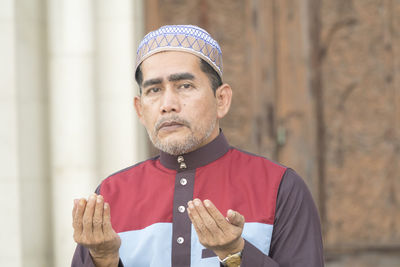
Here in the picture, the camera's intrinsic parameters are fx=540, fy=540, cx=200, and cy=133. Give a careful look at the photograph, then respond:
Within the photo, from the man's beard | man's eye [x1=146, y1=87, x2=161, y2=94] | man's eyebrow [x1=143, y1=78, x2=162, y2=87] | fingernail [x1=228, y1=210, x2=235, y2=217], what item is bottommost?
fingernail [x1=228, y1=210, x2=235, y2=217]

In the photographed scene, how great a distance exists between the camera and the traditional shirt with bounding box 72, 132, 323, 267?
1705 mm

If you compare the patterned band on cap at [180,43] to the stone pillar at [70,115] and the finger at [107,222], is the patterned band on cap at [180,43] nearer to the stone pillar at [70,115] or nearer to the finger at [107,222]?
the finger at [107,222]

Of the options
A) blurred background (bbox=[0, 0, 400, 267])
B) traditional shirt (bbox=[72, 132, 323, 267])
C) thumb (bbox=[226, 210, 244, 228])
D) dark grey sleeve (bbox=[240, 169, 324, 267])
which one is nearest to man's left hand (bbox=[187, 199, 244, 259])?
thumb (bbox=[226, 210, 244, 228])

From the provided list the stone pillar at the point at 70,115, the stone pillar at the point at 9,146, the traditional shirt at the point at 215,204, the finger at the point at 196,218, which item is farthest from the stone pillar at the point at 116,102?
the finger at the point at 196,218

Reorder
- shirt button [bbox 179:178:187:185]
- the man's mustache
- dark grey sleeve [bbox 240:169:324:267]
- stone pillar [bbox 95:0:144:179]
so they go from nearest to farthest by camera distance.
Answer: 1. dark grey sleeve [bbox 240:169:324:267]
2. the man's mustache
3. shirt button [bbox 179:178:187:185]
4. stone pillar [bbox 95:0:144:179]

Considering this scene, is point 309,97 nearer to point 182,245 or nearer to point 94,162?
point 94,162

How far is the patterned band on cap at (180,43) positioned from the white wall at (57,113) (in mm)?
1414

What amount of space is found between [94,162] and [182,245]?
63.0 inches

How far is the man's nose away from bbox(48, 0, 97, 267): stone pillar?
1.53 m

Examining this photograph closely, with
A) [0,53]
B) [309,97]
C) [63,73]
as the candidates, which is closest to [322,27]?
[309,97]

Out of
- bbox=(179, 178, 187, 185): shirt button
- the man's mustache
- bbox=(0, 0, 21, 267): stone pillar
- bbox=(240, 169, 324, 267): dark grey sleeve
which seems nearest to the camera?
bbox=(240, 169, 324, 267): dark grey sleeve

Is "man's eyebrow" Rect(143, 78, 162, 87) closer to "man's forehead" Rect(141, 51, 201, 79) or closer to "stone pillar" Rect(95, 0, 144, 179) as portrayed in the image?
"man's forehead" Rect(141, 51, 201, 79)

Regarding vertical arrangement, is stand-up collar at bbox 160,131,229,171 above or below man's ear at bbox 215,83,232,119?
below

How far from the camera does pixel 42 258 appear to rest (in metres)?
3.21
